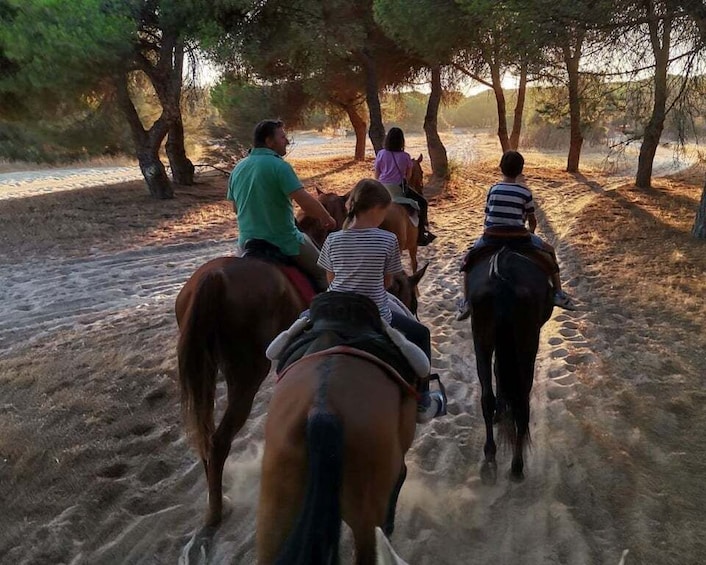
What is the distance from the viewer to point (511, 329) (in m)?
3.80

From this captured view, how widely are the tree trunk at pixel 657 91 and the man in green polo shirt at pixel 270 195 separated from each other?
7941 millimetres

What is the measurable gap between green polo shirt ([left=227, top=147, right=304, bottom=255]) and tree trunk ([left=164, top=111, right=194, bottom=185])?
15.3 m

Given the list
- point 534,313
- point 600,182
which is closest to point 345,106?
point 600,182

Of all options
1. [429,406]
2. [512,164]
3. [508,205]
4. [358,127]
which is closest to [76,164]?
[358,127]

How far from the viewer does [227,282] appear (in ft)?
11.6

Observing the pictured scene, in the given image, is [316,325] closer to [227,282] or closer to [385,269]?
[385,269]

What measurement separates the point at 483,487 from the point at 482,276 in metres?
1.59

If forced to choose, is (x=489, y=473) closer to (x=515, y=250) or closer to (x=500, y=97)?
(x=515, y=250)

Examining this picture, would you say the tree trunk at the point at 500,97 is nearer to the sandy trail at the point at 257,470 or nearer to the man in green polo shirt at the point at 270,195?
the sandy trail at the point at 257,470

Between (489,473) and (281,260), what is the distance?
2.31 meters

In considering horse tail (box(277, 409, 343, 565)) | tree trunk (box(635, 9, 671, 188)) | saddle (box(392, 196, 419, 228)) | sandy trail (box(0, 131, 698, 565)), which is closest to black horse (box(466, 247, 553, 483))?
sandy trail (box(0, 131, 698, 565))

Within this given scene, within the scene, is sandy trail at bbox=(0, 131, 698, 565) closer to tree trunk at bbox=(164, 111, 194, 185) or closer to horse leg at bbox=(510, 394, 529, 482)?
horse leg at bbox=(510, 394, 529, 482)

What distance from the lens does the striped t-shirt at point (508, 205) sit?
14.2ft

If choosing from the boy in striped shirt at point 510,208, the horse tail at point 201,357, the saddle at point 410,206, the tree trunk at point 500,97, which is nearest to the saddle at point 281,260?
the horse tail at point 201,357
